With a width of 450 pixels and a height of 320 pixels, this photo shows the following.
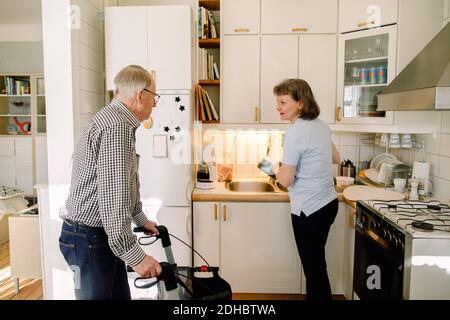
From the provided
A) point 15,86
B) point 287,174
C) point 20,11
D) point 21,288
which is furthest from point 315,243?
point 15,86

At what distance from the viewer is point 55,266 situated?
2.32m

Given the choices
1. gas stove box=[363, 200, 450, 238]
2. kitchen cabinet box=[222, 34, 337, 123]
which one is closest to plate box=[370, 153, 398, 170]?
kitchen cabinet box=[222, 34, 337, 123]

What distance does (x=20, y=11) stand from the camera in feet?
14.2

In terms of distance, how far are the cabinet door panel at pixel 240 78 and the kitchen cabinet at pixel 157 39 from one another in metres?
0.43

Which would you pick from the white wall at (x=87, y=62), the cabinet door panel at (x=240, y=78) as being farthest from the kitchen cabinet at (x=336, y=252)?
the white wall at (x=87, y=62)

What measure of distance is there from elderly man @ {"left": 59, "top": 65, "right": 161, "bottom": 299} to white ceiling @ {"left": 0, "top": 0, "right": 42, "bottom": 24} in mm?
3297

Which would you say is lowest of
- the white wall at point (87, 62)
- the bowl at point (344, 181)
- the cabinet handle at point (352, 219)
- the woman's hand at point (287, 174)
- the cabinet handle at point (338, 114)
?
the cabinet handle at point (352, 219)

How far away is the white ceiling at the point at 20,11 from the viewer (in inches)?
156

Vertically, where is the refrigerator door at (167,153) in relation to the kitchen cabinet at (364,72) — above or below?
below

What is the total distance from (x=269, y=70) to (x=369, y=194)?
110 centimetres

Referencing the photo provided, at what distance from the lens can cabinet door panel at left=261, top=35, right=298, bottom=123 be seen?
104 inches

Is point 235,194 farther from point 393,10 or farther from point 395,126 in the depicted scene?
point 393,10

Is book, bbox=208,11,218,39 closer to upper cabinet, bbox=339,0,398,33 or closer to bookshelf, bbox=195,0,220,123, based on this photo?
bookshelf, bbox=195,0,220,123

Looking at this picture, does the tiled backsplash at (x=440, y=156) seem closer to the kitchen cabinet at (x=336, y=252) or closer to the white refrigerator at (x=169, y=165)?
the kitchen cabinet at (x=336, y=252)
